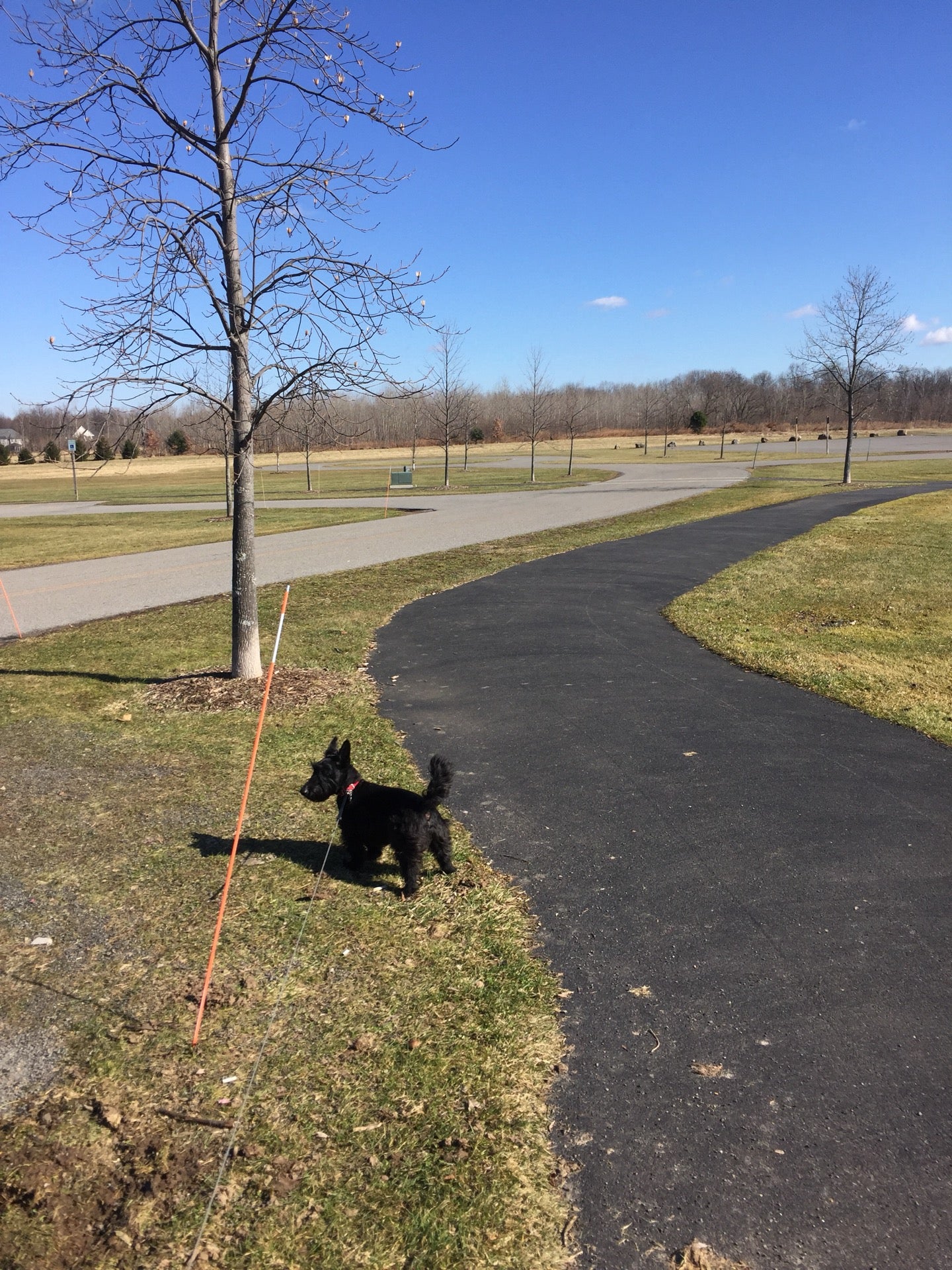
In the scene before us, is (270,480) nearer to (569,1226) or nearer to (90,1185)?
(90,1185)

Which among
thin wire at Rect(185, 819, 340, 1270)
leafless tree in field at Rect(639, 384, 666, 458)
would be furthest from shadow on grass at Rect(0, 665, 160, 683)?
leafless tree in field at Rect(639, 384, 666, 458)

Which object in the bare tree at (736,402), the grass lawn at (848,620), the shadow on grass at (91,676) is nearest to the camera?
the grass lawn at (848,620)

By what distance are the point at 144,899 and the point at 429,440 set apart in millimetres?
101305

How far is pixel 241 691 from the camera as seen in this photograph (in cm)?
872

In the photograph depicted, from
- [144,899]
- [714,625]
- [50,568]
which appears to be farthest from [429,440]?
[144,899]

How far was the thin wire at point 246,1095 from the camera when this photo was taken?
274 centimetres

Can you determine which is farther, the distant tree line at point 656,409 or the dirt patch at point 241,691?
the distant tree line at point 656,409

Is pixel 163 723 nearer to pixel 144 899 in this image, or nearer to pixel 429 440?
pixel 144 899

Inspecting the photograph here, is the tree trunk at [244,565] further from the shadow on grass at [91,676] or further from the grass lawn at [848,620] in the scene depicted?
the grass lawn at [848,620]

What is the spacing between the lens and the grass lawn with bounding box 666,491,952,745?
29.6 feet

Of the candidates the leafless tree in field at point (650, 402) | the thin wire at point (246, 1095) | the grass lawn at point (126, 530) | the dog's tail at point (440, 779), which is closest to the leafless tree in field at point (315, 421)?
the dog's tail at point (440, 779)

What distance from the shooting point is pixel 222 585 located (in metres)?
15.6

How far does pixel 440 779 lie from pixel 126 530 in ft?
76.1

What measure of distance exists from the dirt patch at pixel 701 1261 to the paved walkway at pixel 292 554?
1163 centimetres
